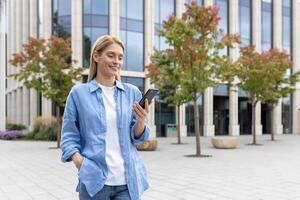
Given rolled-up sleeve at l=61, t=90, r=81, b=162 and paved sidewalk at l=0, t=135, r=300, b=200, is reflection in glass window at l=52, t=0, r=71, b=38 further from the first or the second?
rolled-up sleeve at l=61, t=90, r=81, b=162

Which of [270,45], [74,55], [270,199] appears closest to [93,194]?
[270,199]

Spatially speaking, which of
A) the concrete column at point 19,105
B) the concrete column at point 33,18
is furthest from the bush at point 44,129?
the concrete column at point 19,105

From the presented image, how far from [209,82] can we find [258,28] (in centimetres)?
2147

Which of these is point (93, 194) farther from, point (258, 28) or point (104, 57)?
point (258, 28)

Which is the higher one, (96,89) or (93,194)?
(96,89)

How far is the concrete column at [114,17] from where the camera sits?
1141 inches

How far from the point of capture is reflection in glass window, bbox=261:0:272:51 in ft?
119

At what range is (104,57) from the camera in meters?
2.80

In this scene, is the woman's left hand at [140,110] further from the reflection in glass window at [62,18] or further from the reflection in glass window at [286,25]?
the reflection in glass window at [286,25]

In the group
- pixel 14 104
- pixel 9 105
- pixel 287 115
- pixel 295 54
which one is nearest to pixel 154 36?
pixel 295 54

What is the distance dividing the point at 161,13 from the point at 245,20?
8.44 meters

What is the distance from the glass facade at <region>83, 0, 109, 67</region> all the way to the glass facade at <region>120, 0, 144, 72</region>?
133 centimetres

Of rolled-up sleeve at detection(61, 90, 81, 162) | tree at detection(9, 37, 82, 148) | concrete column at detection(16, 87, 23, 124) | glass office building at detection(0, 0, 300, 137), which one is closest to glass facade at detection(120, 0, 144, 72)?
glass office building at detection(0, 0, 300, 137)

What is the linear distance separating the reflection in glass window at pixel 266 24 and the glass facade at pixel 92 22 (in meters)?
15.2
